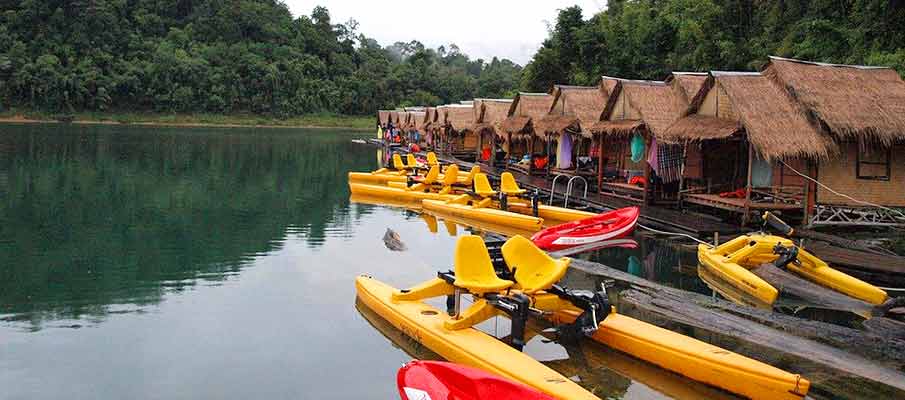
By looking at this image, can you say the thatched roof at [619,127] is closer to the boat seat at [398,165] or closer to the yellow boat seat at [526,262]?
the boat seat at [398,165]

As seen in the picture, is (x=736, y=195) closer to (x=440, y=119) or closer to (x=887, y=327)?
(x=887, y=327)

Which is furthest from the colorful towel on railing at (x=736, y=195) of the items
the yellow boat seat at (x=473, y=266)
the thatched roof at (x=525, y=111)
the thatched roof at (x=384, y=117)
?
the thatched roof at (x=384, y=117)

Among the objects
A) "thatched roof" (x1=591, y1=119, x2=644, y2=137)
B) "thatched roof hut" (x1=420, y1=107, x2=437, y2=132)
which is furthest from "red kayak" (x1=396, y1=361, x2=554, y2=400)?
"thatched roof hut" (x1=420, y1=107, x2=437, y2=132)

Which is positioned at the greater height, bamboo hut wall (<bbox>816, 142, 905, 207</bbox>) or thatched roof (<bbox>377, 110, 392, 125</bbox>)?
thatched roof (<bbox>377, 110, 392, 125</bbox>)

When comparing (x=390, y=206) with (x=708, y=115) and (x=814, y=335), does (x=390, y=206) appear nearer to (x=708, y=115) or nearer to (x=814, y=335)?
(x=708, y=115)

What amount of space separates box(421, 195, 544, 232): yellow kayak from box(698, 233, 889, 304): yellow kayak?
460cm

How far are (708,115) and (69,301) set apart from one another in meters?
13.5

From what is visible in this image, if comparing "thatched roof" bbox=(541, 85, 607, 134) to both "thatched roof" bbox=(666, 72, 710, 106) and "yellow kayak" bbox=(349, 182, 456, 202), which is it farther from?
"yellow kayak" bbox=(349, 182, 456, 202)

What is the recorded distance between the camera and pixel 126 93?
73.0 meters

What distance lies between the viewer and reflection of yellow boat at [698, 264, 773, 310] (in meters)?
10.7

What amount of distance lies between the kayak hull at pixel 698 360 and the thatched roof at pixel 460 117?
29.3 meters

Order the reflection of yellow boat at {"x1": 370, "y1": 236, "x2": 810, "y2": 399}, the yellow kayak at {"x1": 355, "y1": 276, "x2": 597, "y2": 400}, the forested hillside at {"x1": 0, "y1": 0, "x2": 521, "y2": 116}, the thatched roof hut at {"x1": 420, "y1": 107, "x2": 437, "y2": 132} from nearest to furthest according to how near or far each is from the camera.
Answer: the yellow kayak at {"x1": 355, "y1": 276, "x2": 597, "y2": 400}, the reflection of yellow boat at {"x1": 370, "y1": 236, "x2": 810, "y2": 399}, the thatched roof hut at {"x1": 420, "y1": 107, "x2": 437, "y2": 132}, the forested hillside at {"x1": 0, "y1": 0, "x2": 521, "y2": 116}

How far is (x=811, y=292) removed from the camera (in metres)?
10.5

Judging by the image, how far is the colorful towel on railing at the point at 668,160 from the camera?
60.7 ft
